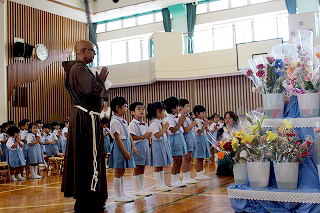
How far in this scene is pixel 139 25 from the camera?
14844 millimetres

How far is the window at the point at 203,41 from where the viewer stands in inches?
488

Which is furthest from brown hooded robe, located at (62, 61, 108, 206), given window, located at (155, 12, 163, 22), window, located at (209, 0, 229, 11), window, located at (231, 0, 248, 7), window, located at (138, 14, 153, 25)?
window, located at (138, 14, 153, 25)

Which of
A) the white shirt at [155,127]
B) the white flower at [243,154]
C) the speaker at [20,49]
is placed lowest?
the white flower at [243,154]

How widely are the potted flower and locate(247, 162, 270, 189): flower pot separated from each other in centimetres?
10

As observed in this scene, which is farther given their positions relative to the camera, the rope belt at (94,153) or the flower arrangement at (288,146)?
the rope belt at (94,153)

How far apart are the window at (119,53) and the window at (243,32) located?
4.53 meters

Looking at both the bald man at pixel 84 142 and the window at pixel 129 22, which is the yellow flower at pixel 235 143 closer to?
the bald man at pixel 84 142

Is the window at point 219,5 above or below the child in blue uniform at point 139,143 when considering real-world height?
above

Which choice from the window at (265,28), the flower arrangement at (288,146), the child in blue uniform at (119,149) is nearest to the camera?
the flower arrangement at (288,146)

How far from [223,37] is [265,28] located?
134cm

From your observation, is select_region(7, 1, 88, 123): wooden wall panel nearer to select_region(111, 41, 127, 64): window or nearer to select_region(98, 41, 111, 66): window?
select_region(98, 41, 111, 66): window

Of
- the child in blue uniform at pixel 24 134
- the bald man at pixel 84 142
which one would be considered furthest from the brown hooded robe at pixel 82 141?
the child in blue uniform at pixel 24 134

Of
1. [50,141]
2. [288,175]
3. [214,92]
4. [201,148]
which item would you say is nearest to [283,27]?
[214,92]

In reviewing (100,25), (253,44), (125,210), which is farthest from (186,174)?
(100,25)
